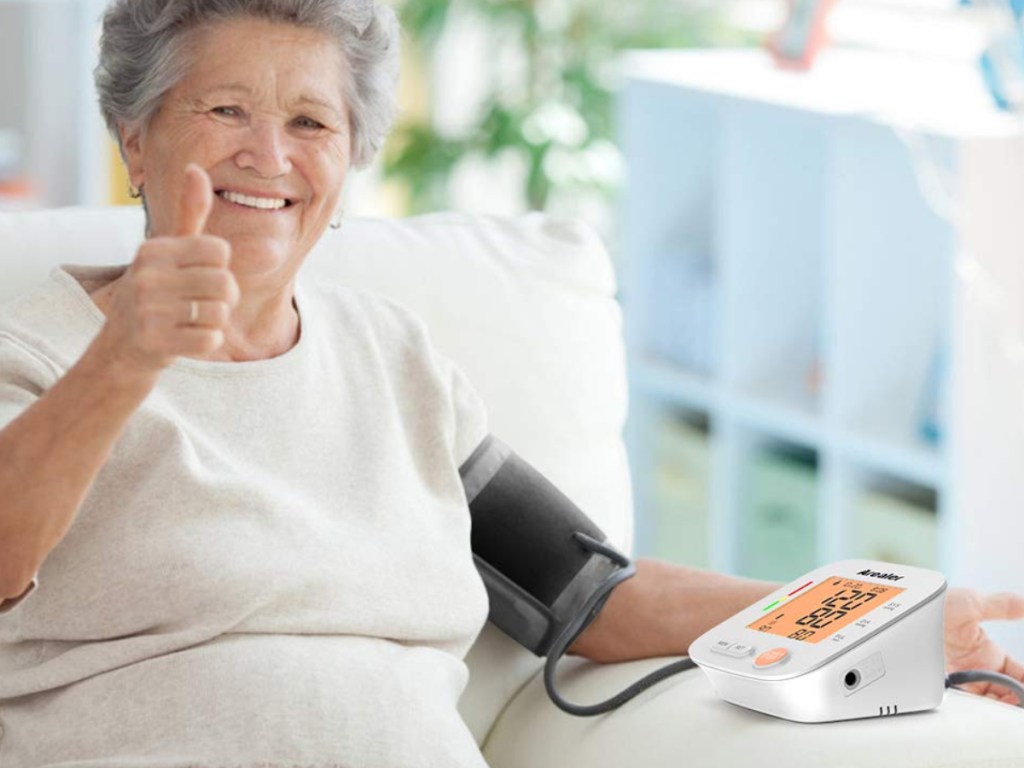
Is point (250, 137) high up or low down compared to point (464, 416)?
up

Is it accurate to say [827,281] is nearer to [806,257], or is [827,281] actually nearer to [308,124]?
[806,257]

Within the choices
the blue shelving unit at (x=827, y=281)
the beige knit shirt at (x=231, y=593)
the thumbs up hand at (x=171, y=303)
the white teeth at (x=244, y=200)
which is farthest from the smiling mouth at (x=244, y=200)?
the blue shelving unit at (x=827, y=281)

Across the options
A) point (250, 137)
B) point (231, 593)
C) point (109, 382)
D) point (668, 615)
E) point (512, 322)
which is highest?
point (250, 137)

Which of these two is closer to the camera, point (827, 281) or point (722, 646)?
point (722, 646)

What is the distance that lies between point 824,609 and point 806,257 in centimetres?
172

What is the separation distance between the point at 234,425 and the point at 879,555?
1597 mm

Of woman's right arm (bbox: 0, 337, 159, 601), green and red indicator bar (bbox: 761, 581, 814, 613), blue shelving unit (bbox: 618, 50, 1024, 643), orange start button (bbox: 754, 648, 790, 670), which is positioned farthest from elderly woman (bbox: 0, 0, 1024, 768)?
blue shelving unit (bbox: 618, 50, 1024, 643)

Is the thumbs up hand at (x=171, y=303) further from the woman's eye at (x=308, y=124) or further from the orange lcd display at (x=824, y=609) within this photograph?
the orange lcd display at (x=824, y=609)

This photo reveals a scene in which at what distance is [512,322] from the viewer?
174cm

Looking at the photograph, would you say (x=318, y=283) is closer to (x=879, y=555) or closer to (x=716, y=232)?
(x=879, y=555)

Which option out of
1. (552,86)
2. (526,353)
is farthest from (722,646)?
(552,86)

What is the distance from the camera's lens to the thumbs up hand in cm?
112

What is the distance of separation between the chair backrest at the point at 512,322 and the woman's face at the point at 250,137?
190 mm

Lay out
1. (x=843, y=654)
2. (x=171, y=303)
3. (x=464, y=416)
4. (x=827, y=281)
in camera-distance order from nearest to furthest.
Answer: (x=171, y=303)
(x=843, y=654)
(x=464, y=416)
(x=827, y=281)
